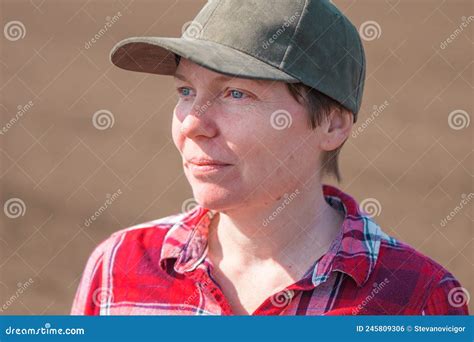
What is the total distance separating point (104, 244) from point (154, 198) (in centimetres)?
249

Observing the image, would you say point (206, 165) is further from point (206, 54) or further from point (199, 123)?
point (206, 54)

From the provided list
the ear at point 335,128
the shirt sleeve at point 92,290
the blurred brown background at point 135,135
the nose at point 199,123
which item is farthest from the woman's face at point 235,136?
the blurred brown background at point 135,135

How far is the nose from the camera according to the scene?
76.5 inches

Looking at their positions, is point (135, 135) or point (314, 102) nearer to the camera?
point (314, 102)

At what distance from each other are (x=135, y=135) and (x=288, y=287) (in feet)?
10.6

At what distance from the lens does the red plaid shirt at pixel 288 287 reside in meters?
2.00

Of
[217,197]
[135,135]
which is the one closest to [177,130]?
[217,197]

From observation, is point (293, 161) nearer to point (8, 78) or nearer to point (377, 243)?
point (377, 243)

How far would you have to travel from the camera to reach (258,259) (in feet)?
7.04

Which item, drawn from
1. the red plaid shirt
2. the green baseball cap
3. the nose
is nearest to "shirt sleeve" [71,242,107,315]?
the red plaid shirt

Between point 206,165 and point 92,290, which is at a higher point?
point 206,165

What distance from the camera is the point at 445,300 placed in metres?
2.01

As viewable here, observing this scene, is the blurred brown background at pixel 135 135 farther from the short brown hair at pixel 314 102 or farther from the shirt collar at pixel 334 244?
the short brown hair at pixel 314 102

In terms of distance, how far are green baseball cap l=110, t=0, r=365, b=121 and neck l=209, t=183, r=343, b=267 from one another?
1.00 feet
